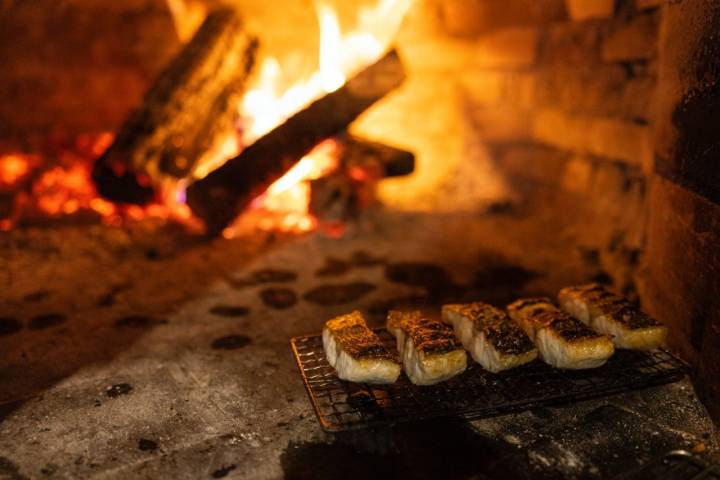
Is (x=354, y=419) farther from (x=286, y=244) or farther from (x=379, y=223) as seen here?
(x=379, y=223)

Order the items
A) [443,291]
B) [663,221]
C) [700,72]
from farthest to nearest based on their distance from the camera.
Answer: [443,291] → [663,221] → [700,72]

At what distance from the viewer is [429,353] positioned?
2.85 m

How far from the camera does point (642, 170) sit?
209 inches

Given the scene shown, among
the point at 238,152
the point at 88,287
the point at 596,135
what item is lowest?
the point at 88,287

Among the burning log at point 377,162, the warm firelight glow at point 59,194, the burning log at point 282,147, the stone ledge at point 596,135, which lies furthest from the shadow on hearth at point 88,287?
the stone ledge at point 596,135

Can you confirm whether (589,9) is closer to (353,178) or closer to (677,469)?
(353,178)

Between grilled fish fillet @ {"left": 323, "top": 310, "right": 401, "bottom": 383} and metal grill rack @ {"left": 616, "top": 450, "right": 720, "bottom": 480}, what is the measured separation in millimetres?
1110

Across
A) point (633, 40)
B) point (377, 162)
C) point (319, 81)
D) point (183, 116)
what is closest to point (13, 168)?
point (183, 116)

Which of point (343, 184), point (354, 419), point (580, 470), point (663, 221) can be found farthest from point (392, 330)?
point (343, 184)

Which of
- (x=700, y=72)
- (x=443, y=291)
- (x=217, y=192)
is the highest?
(x=700, y=72)

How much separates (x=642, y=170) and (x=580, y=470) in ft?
11.7

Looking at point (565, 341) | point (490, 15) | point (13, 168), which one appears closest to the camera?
point (565, 341)

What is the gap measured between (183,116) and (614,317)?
459 centimetres

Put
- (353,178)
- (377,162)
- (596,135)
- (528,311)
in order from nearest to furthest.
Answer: (528,311)
(596,135)
(377,162)
(353,178)
